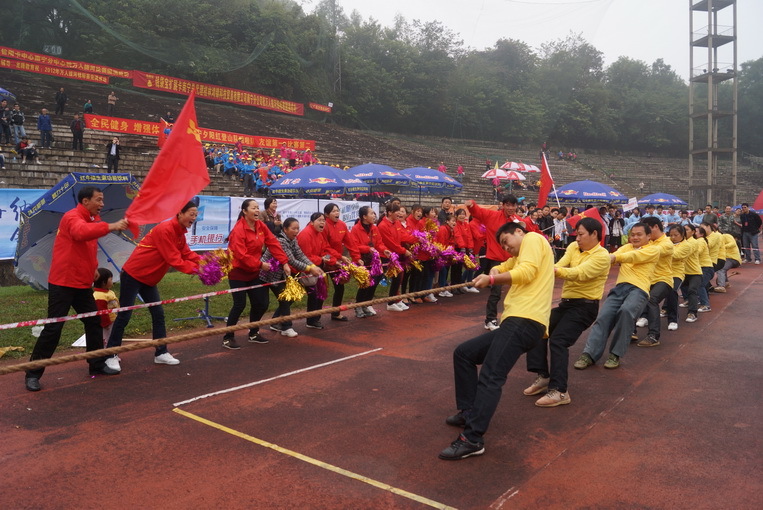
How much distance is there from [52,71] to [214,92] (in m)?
10.2

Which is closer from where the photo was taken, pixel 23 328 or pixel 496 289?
pixel 23 328

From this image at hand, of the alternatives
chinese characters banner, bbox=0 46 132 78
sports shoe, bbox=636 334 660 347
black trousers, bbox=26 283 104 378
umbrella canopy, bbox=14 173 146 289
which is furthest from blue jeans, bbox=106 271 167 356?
chinese characters banner, bbox=0 46 132 78

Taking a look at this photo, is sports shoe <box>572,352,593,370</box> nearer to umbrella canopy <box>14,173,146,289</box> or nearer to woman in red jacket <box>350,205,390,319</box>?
woman in red jacket <box>350,205,390,319</box>

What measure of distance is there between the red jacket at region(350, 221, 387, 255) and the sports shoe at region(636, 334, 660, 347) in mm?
4188

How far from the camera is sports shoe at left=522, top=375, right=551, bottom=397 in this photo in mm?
5707

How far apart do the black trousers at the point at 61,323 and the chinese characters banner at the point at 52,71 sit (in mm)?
32211

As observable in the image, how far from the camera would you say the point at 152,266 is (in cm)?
630

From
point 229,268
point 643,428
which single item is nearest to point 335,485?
point 643,428

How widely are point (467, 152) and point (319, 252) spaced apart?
4506 centimetres

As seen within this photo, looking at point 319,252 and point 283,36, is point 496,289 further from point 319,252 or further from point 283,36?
point 283,36

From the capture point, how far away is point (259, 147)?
1300 inches

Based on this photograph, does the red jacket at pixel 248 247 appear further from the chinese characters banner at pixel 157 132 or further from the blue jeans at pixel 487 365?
the chinese characters banner at pixel 157 132

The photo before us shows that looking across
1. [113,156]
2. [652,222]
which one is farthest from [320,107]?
[652,222]

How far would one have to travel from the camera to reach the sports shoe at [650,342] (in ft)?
25.8
